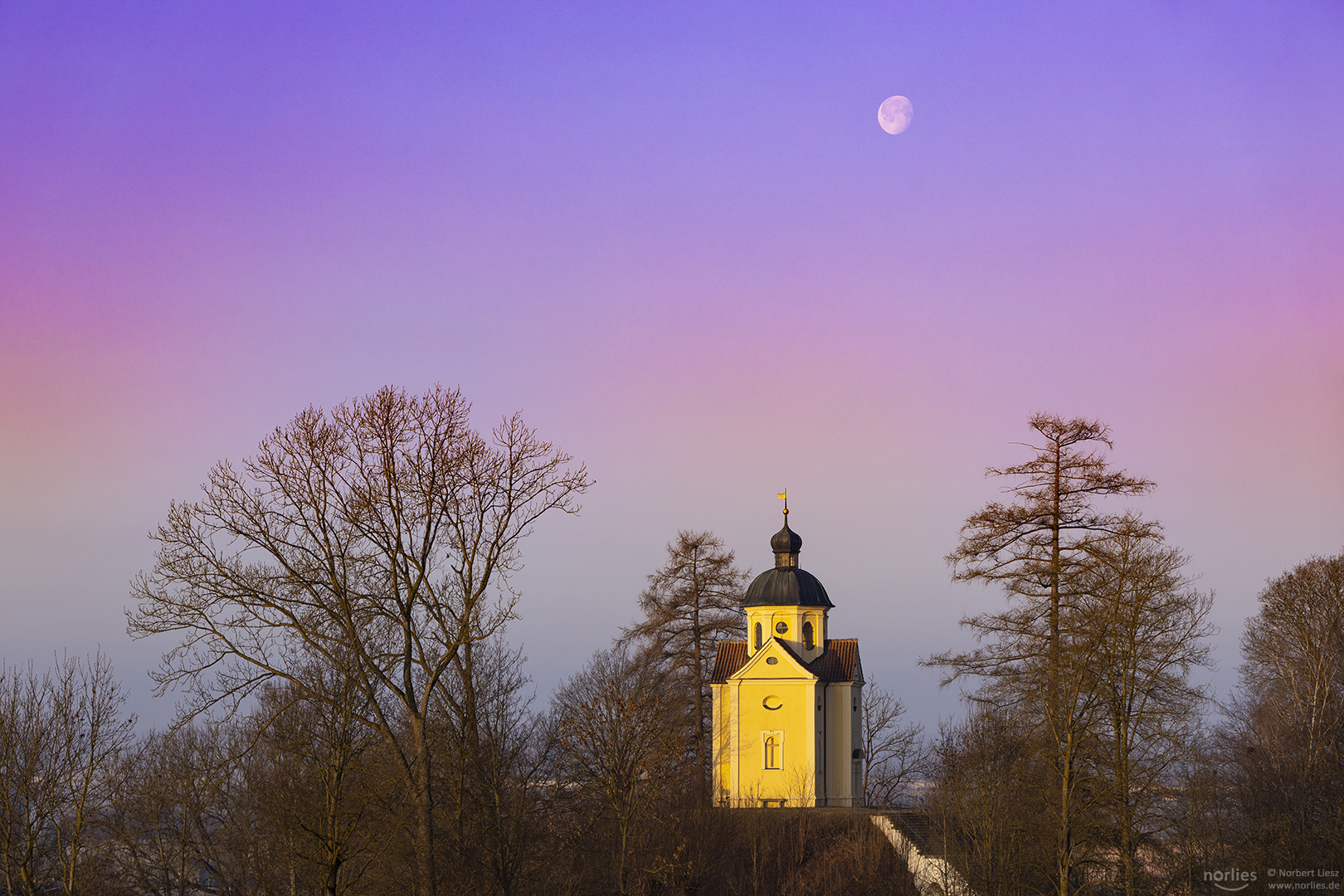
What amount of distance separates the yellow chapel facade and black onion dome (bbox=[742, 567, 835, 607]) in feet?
0.12

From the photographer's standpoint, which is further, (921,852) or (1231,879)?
(921,852)

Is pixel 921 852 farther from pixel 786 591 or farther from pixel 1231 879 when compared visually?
pixel 786 591

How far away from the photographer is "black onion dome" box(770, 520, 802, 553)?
5297 centimetres

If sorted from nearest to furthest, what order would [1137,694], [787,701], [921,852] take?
[1137,694] < [921,852] < [787,701]

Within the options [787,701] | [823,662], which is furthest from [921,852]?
[823,662]

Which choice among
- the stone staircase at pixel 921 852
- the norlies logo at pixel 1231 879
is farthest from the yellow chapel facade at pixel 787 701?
the norlies logo at pixel 1231 879

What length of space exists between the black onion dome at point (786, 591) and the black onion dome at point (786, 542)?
226mm

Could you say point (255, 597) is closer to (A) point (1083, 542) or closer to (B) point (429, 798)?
(B) point (429, 798)

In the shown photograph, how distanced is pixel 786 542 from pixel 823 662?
5.28m

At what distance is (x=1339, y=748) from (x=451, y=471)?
1139 inches

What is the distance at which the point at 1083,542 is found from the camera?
81.4ft

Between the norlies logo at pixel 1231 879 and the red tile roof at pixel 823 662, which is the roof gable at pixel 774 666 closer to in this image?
the red tile roof at pixel 823 662

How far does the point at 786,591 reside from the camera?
52094 mm

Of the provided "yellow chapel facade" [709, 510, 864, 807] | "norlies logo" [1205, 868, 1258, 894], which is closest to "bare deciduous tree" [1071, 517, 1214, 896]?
"norlies logo" [1205, 868, 1258, 894]
